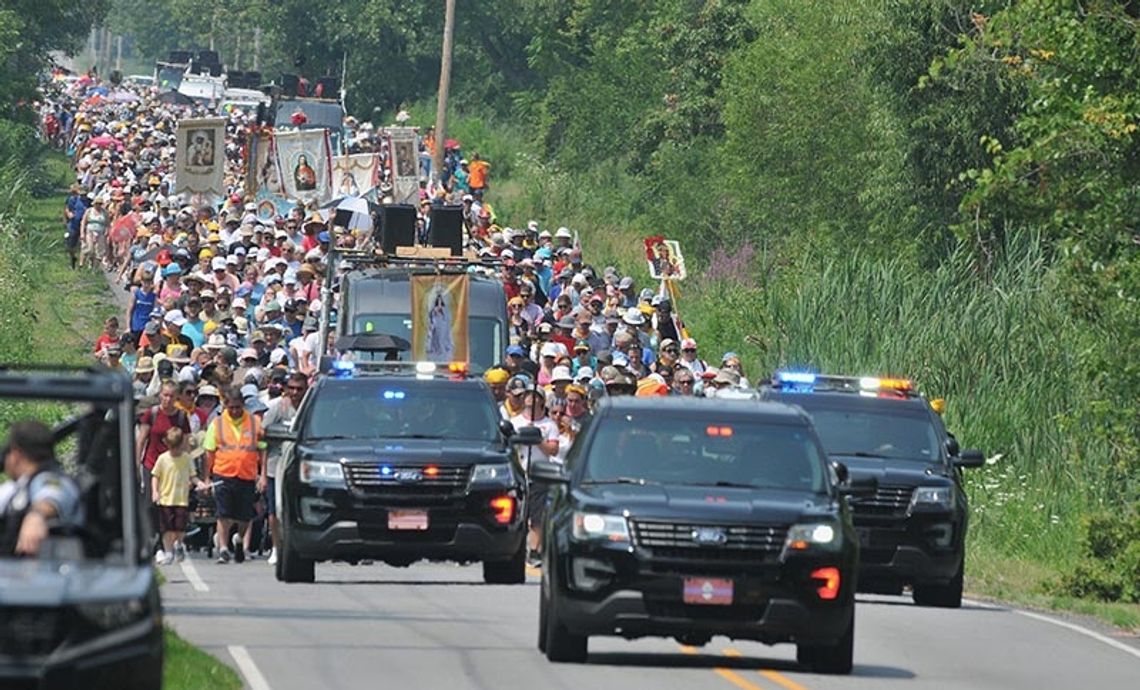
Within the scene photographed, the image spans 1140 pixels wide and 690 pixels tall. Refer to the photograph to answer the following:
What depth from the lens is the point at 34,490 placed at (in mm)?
12477

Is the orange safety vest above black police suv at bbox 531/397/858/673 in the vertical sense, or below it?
below

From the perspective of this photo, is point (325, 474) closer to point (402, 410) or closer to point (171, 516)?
point (402, 410)

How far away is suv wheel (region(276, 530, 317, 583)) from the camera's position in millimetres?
24406

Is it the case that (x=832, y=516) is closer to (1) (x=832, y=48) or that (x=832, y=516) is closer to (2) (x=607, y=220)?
(1) (x=832, y=48)

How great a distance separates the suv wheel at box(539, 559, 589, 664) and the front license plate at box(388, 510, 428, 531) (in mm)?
4824

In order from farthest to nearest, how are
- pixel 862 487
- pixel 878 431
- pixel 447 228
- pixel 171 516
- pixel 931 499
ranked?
1. pixel 447 228
2. pixel 171 516
3. pixel 878 431
4. pixel 931 499
5. pixel 862 487

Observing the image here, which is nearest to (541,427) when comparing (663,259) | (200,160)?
(663,259)

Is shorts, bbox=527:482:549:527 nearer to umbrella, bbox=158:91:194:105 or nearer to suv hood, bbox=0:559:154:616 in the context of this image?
suv hood, bbox=0:559:154:616

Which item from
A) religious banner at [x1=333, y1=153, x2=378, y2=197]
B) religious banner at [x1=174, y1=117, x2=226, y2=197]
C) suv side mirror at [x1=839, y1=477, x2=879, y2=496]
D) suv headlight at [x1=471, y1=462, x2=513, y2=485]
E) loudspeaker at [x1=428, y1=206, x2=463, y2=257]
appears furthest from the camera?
religious banner at [x1=333, y1=153, x2=378, y2=197]

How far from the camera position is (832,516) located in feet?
60.5

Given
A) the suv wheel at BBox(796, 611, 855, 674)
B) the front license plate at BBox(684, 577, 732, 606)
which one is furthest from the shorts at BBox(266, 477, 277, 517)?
the front license plate at BBox(684, 577, 732, 606)

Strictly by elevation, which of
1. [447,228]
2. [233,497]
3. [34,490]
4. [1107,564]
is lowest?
[1107,564]

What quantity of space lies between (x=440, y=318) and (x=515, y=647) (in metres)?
13.3

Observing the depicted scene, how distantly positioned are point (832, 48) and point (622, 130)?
888 inches
